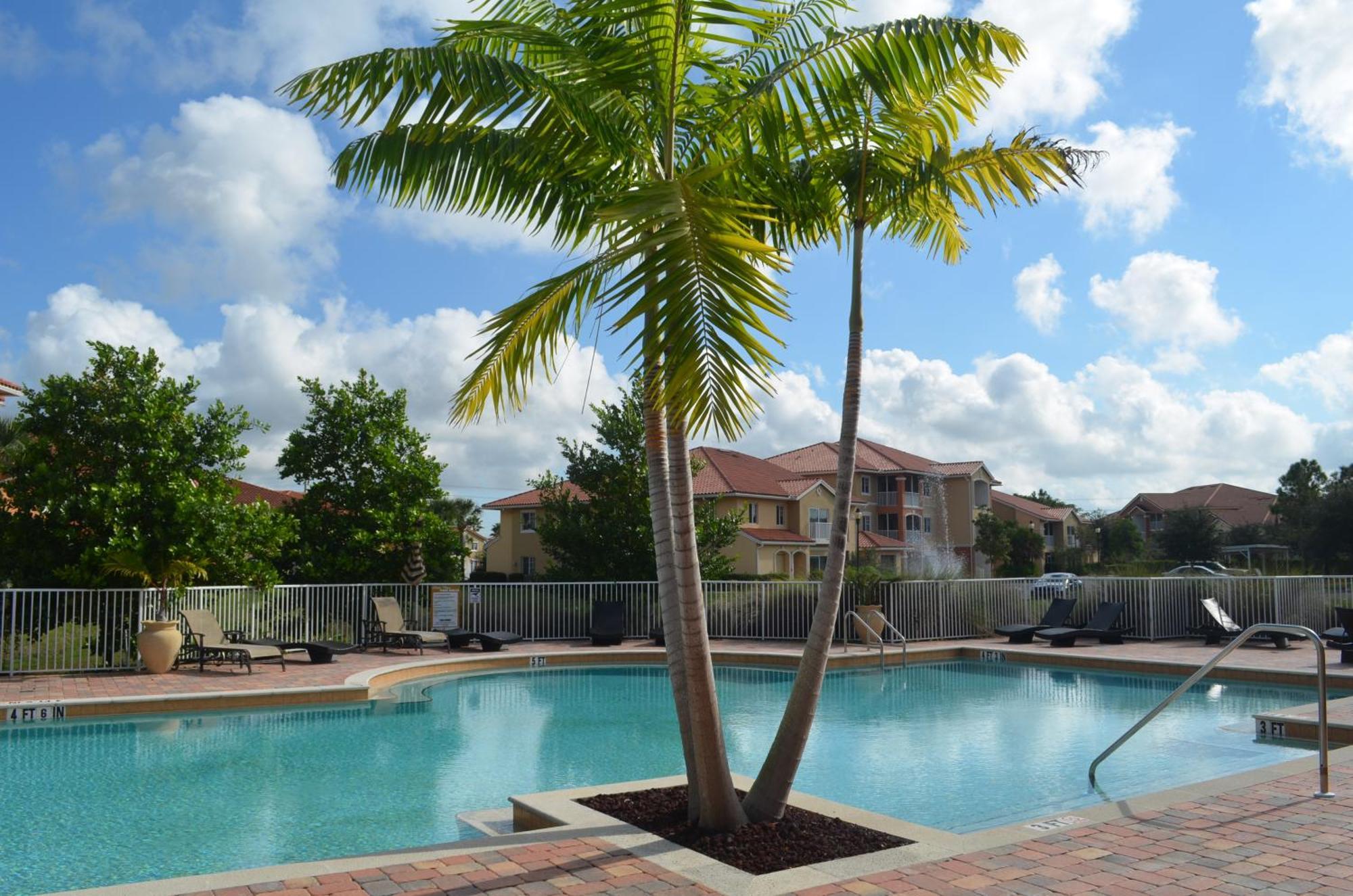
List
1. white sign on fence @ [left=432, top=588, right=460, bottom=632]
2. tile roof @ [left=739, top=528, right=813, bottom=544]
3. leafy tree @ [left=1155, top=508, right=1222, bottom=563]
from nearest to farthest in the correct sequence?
white sign on fence @ [left=432, top=588, right=460, bottom=632] → tile roof @ [left=739, top=528, right=813, bottom=544] → leafy tree @ [left=1155, top=508, right=1222, bottom=563]

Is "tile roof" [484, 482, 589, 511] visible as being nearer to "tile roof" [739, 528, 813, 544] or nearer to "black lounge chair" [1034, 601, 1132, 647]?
"tile roof" [739, 528, 813, 544]

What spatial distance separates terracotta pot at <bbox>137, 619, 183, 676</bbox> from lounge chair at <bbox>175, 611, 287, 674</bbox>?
26 cm

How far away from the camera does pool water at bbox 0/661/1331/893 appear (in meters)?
7.38

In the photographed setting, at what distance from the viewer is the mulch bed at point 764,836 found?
18.5ft

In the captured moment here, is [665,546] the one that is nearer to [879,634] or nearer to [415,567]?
[879,634]

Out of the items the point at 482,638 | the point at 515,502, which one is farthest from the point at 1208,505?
the point at 482,638

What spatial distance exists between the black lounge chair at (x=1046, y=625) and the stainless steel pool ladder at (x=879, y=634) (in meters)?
2.06

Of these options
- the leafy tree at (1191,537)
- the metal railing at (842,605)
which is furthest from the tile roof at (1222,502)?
the metal railing at (842,605)

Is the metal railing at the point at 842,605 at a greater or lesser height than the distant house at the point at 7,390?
lesser

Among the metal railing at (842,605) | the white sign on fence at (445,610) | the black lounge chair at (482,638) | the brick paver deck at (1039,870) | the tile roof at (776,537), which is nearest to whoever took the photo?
the brick paver deck at (1039,870)

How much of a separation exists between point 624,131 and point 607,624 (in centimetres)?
1548

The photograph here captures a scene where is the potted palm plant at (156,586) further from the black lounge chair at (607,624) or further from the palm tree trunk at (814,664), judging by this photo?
the palm tree trunk at (814,664)

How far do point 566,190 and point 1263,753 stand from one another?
8.69 m

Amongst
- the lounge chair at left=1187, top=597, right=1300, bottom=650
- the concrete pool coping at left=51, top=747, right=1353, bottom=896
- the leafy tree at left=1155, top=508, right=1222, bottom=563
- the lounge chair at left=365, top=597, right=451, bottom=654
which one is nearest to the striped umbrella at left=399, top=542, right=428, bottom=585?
the lounge chair at left=365, top=597, right=451, bottom=654
